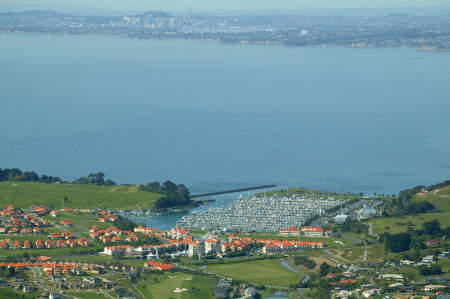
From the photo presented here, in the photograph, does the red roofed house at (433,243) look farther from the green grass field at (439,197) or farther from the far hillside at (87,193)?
the far hillside at (87,193)

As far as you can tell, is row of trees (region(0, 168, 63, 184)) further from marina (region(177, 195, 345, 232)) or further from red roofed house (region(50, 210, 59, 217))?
marina (region(177, 195, 345, 232))

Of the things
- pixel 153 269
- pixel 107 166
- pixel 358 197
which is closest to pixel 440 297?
pixel 153 269

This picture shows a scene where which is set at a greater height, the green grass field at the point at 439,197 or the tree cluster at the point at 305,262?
the tree cluster at the point at 305,262

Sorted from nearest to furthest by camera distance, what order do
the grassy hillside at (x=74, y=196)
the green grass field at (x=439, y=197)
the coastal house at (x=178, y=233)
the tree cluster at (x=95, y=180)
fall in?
the coastal house at (x=178, y=233)
the green grass field at (x=439, y=197)
the grassy hillside at (x=74, y=196)
the tree cluster at (x=95, y=180)

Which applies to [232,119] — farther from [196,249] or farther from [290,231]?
[196,249]

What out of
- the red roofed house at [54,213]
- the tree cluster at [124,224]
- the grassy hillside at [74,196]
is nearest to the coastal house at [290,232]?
the tree cluster at [124,224]

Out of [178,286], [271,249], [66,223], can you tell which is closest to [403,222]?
[271,249]
